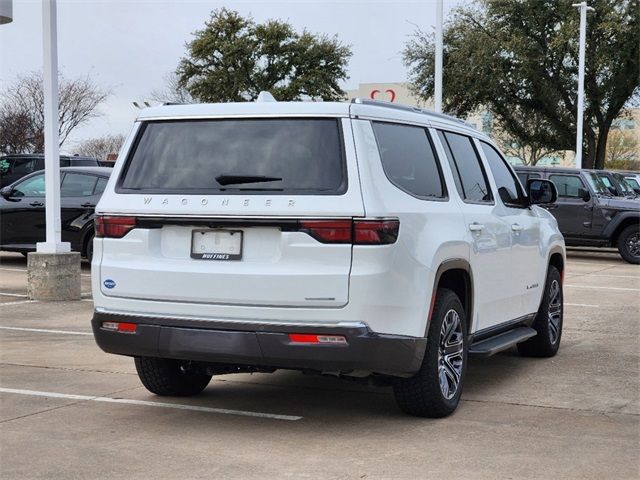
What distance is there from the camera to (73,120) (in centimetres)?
5488

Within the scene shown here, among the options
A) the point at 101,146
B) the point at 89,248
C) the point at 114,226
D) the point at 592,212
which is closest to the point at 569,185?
the point at 592,212

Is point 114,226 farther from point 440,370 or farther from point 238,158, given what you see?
point 440,370

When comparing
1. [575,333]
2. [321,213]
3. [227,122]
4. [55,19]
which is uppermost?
[55,19]

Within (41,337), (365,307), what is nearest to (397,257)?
(365,307)

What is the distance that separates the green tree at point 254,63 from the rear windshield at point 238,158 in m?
50.0

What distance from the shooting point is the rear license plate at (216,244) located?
18.9 feet

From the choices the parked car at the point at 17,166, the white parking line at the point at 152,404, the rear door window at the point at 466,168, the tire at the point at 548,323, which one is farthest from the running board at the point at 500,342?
the parked car at the point at 17,166

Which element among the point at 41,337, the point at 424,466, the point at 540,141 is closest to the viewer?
the point at 424,466

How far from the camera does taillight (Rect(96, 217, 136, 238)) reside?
19.8ft

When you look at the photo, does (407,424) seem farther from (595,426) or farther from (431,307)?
(595,426)

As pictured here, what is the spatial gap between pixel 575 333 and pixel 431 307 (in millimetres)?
4739

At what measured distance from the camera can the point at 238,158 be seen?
591 cm

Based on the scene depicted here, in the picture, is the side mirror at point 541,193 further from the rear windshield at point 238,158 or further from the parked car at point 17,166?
the parked car at point 17,166

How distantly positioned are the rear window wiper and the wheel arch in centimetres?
116
